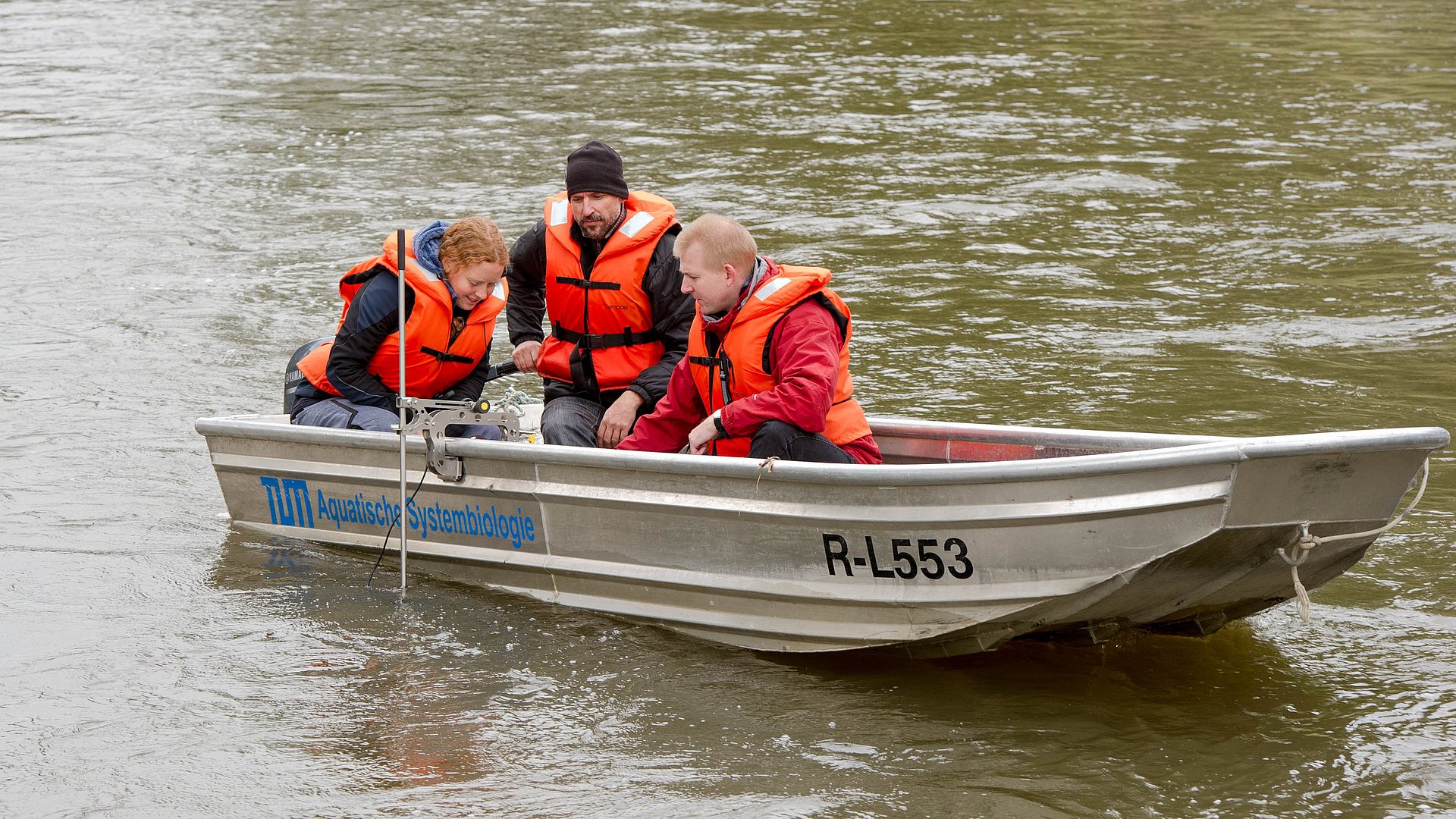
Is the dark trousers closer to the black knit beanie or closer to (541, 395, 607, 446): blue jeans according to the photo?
(541, 395, 607, 446): blue jeans

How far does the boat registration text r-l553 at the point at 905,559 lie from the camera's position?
4430 mm

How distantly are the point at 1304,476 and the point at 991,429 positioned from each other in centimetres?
135

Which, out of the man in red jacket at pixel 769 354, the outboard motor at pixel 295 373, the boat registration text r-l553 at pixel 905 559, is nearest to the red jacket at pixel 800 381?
the man in red jacket at pixel 769 354

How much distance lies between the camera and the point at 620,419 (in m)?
5.48

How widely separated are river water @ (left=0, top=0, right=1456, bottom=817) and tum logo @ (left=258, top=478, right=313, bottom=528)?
15 cm

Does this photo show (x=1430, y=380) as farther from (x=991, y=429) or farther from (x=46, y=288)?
(x=46, y=288)

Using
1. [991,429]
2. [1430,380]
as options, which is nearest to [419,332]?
[991,429]

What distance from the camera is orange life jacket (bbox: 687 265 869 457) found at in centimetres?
471

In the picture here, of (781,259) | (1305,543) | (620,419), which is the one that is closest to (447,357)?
(620,419)

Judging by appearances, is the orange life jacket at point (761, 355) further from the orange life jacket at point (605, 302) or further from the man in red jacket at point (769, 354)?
the orange life jacket at point (605, 302)

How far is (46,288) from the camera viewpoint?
9.85 meters

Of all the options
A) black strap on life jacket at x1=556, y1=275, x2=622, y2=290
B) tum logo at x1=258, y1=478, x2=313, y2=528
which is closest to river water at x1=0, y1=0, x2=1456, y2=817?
tum logo at x1=258, y1=478, x2=313, y2=528

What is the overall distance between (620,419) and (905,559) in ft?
4.51

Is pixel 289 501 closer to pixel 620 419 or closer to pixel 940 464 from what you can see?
pixel 620 419
